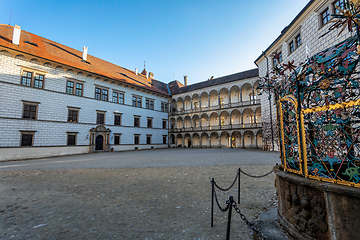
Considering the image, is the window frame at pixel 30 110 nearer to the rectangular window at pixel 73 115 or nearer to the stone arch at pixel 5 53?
the rectangular window at pixel 73 115

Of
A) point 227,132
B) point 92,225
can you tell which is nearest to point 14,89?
point 92,225

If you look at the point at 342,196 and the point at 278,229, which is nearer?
the point at 342,196

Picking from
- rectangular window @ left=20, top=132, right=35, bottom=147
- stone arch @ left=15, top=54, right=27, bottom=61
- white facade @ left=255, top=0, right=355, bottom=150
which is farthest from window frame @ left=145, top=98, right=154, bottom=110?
white facade @ left=255, top=0, right=355, bottom=150

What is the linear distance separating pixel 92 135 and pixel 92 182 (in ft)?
61.3

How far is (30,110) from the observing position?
18.7m

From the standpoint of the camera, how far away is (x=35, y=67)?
63.3 ft

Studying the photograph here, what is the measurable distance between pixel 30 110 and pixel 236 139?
30.3m

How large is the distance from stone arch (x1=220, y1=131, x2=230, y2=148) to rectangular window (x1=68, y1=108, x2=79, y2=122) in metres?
24.2

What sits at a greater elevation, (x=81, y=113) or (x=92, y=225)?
(x=81, y=113)

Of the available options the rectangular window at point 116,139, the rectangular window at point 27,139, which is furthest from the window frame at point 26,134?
the rectangular window at point 116,139

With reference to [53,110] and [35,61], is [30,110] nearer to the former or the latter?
[53,110]

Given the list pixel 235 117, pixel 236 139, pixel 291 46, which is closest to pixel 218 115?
pixel 235 117

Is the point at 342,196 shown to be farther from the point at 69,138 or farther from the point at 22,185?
the point at 69,138

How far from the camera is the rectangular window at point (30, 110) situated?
1830cm
